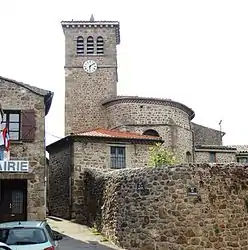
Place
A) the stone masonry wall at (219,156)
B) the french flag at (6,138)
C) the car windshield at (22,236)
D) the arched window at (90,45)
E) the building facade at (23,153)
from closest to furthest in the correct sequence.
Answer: the car windshield at (22,236) → the french flag at (6,138) → the building facade at (23,153) → the stone masonry wall at (219,156) → the arched window at (90,45)

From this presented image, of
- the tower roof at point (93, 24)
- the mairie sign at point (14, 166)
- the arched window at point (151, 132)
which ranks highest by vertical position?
the tower roof at point (93, 24)

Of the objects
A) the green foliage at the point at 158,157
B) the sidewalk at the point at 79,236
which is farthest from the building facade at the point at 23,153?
the green foliage at the point at 158,157

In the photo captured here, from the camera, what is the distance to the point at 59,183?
30.5m

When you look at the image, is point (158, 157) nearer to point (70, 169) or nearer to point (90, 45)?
point (70, 169)

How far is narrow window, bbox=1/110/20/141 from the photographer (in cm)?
2248

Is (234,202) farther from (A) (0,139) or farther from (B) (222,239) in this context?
(A) (0,139)

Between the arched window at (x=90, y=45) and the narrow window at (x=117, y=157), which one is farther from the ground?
the arched window at (x=90, y=45)

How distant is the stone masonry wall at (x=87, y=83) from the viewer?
4203 centimetres

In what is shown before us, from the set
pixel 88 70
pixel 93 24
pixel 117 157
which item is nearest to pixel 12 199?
pixel 117 157

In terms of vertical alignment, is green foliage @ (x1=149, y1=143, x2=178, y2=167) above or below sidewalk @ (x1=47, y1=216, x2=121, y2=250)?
above

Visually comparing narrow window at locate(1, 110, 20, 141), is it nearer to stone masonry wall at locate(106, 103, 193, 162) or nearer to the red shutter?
the red shutter

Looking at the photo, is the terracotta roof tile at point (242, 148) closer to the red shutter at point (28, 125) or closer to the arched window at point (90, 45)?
the arched window at point (90, 45)

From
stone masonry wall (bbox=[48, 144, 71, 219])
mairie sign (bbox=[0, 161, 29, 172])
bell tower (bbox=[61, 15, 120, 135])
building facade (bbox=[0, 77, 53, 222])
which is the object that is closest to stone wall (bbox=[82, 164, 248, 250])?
building facade (bbox=[0, 77, 53, 222])

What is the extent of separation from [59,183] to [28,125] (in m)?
8.92
